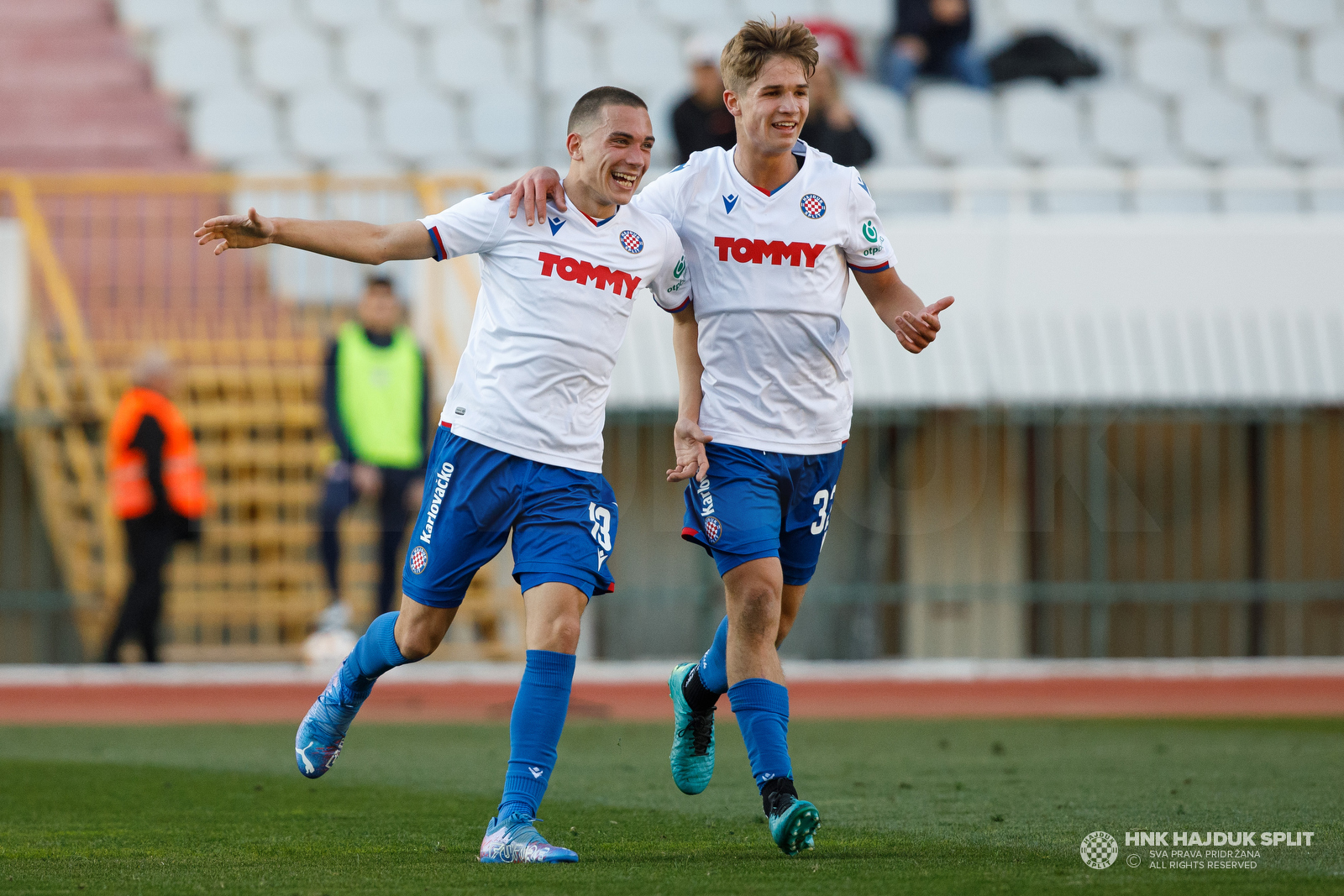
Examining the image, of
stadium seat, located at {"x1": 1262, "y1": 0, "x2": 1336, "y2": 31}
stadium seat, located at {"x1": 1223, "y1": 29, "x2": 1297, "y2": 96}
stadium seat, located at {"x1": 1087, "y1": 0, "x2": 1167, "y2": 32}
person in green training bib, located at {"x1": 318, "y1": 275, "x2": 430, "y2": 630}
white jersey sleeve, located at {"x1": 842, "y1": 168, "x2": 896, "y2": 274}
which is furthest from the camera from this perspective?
stadium seat, located at {"x1": 1262, "y1": 0, "x2": 1336, "y2": 31}

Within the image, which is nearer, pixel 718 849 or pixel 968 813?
pixel 718 849

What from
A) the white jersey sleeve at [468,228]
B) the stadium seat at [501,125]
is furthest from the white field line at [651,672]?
the white jersey sleeve at [468,228]

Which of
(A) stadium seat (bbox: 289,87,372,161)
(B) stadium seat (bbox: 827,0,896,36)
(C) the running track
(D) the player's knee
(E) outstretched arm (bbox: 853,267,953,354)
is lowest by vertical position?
(C) the running track

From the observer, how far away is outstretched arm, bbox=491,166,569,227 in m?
4.73

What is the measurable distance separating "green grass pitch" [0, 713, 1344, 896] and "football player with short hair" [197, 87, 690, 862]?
0.64 meters

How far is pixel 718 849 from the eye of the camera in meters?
4.54

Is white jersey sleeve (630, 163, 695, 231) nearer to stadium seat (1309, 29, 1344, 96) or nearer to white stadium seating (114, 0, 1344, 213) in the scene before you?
white stadium seating (114, 0, 1344, 213)

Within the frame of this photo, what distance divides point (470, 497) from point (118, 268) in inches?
351

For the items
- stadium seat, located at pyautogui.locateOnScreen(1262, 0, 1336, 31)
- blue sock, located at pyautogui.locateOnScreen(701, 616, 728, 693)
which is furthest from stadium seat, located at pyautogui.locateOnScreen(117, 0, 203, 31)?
blue sock, located at pyautogui.locateOnScreen(701, 616, 728, 693)

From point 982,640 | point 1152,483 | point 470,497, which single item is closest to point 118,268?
point 982,640

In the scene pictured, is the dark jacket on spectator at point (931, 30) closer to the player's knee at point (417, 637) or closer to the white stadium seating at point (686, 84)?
the white stadium seating at point (686, 84)

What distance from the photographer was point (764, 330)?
498 cm

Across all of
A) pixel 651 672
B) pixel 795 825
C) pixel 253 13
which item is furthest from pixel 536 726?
pixel 253 13

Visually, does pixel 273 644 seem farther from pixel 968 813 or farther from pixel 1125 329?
pixel 968 813
